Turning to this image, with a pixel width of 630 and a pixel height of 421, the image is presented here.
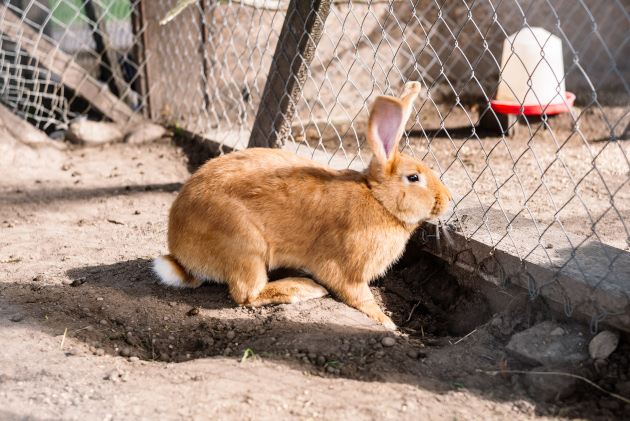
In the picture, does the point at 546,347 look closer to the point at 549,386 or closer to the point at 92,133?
the point at 549,386

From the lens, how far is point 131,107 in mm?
6098

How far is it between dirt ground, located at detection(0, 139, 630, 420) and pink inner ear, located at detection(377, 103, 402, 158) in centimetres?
80

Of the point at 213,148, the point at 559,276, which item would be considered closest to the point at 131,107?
the point at 213,148

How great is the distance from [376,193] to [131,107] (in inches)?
165

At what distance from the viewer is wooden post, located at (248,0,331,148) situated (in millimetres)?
3414

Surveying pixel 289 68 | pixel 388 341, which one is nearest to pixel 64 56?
pixel 289 68

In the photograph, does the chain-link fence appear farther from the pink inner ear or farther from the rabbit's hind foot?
the rabbit's hind foot

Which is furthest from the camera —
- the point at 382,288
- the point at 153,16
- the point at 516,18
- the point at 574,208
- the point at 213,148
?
the point at 516,18

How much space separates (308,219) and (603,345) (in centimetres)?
132

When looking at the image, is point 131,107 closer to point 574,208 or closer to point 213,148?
point 213,148

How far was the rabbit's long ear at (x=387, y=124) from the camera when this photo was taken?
2.46 m

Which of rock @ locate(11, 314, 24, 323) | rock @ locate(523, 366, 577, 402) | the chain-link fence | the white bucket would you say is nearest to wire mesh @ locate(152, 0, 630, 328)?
the chain-link fence

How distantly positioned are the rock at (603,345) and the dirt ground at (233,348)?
0.04 metres

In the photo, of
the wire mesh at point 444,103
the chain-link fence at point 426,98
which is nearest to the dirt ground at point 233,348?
the chain-link fence at point 426,98
